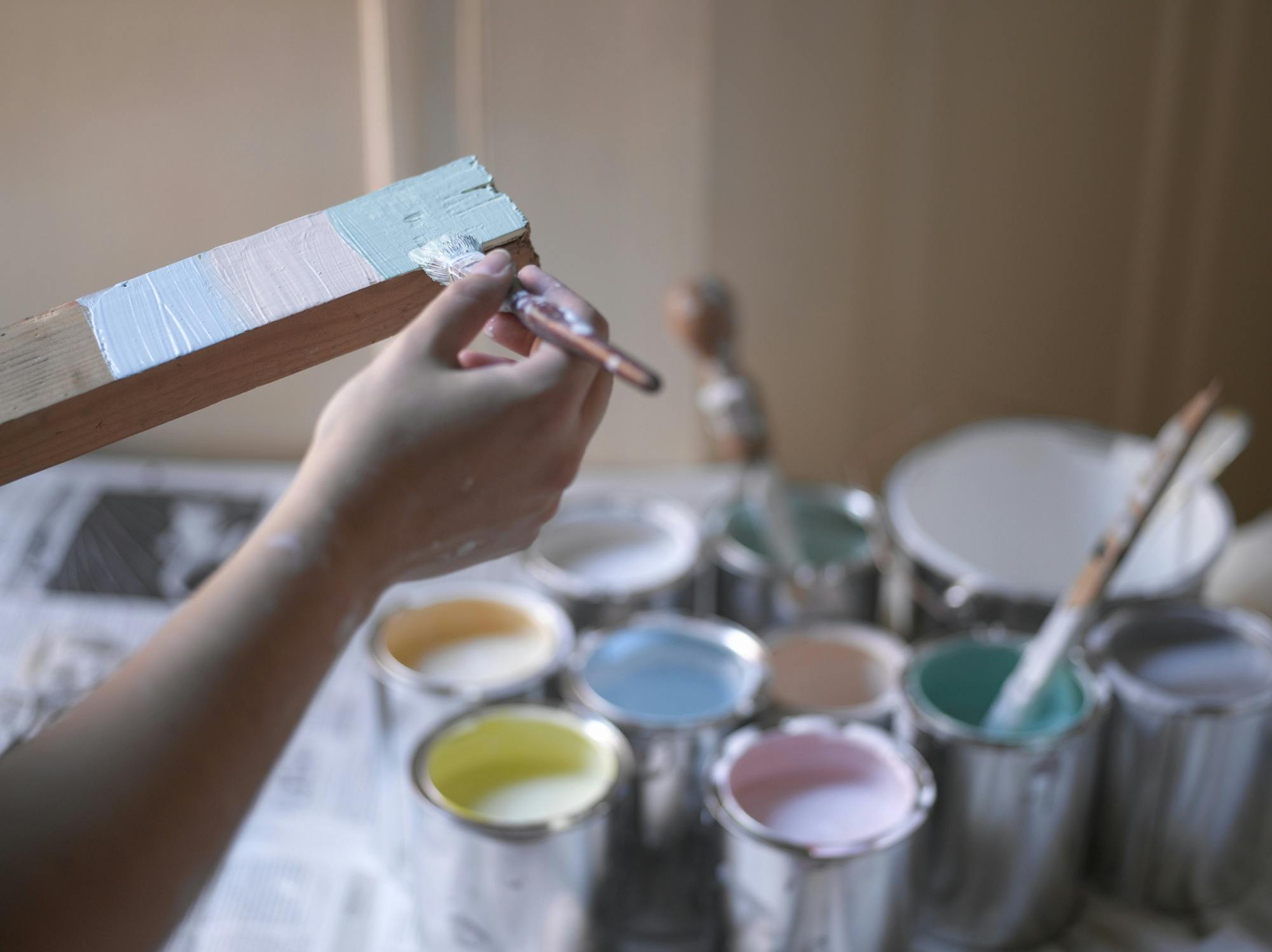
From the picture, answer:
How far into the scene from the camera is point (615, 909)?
66 centimetres

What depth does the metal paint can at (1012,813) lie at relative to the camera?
650 millimetres

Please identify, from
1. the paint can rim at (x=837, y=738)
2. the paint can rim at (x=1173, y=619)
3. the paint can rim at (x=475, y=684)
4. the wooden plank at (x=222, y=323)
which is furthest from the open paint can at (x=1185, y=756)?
the wooden plank at (x=222, y=323)

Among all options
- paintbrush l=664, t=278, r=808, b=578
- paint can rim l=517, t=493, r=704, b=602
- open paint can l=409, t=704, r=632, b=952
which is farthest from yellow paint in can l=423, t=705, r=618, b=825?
paintbrush l=664, t=278, r=808, b=578

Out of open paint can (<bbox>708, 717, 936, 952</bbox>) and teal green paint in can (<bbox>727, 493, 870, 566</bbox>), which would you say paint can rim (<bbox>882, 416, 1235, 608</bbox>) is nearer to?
teal green paint in can (<bbox>727, 493, 870, 566</bbox>)

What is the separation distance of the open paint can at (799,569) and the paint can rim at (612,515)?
19mm

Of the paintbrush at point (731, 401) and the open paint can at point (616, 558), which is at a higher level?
the paintbrush at point (731, 401)

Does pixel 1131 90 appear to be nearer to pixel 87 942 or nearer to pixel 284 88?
pixel 284 88

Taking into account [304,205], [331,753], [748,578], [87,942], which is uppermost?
[304,205]

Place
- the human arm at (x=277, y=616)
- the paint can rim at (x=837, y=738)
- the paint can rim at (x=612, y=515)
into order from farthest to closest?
the paint can rim at (x=612, y=515), the paint can rim at (x=837, y=738), the human arm at (x=277, y=616)

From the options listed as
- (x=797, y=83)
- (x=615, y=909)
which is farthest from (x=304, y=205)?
(x=797, y=83)

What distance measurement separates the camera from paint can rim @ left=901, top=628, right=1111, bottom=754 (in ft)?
2.10

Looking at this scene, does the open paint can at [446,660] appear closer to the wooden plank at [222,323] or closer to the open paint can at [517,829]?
the open paint can at [517,829]

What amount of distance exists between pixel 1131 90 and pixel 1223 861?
2.56ft

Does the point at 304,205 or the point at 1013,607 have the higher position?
the point at 304,205
